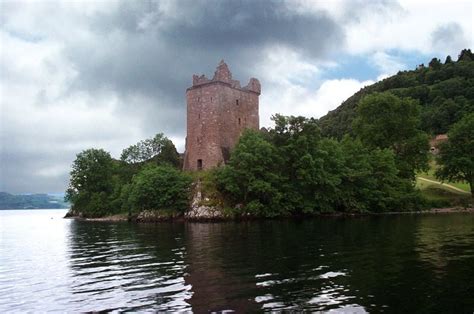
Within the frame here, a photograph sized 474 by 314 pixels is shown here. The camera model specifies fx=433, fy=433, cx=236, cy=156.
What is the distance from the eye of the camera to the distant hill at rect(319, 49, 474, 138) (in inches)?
4434

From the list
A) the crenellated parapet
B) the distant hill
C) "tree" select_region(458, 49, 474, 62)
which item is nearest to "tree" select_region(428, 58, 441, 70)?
the distant hill

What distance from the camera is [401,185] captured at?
62.4 metres

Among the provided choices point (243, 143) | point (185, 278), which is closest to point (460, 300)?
point (185, 278)

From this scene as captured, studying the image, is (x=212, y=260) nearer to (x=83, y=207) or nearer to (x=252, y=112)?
(x=252, y=112)

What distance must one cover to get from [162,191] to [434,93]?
97.1m

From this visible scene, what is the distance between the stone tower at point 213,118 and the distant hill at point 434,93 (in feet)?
121

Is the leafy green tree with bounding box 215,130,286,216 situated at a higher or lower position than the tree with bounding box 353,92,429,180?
lower

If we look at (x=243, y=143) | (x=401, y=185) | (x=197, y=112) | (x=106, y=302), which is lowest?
(x=106, y=302)

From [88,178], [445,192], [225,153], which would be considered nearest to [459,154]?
[445,192]

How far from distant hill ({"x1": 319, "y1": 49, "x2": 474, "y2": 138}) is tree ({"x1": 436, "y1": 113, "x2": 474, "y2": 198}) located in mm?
27581

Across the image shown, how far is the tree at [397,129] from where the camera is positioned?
67688 millimetres

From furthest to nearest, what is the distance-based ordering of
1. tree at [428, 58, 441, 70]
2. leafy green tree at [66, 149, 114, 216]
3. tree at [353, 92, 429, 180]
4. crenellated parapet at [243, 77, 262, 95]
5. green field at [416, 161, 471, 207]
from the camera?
tree at [428, 58, 441, 70], leafy green tree at [66, 149, 114, 216], crenellated parapet at [243, 77, 262, 95], tree at [353, 92, 429, 180], green field at [416, 161, 471, 207]

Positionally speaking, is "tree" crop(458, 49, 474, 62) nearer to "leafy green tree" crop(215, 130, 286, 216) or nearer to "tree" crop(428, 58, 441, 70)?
"tree" crop(428, 58, 441, 70)

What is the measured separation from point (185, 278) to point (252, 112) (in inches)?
2150
